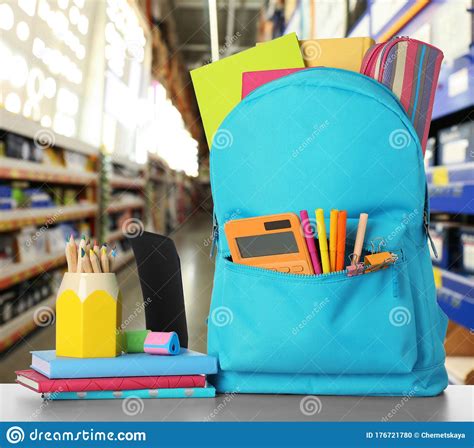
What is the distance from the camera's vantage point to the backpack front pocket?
0.87 metres

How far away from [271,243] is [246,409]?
0.22 meters

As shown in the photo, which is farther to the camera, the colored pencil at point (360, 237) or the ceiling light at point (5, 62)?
the ceiling light at point (5, 62)

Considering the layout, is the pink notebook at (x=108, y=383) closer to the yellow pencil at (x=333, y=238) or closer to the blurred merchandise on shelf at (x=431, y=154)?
the yellow pencil at (x=333, y=238)

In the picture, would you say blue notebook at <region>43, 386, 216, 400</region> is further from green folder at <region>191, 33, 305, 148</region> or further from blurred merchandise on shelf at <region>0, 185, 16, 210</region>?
blurred merchandise on shelf at <region>0, 185, 16, 210</region>

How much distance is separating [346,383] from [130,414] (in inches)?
11.6

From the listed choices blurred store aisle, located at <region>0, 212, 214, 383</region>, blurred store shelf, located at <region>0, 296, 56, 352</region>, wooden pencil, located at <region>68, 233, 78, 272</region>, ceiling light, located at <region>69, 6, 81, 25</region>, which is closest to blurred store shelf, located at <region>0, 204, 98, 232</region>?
blurred store shelf, located at <region>0, 296, 56, 352</region>

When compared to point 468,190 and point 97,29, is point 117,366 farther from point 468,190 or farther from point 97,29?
point 97,29

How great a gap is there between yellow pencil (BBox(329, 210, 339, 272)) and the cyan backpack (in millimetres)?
24

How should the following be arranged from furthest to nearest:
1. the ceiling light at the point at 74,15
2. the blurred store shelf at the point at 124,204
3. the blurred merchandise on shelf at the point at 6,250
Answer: the blurred store shelf at the point at 124,204, the ceiling light at the point at 74,15, the blurred merchandise on shelf at the point at 6,250

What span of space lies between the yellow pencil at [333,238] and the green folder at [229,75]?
0.83 feet

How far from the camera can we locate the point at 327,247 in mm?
890

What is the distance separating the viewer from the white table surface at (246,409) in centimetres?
80

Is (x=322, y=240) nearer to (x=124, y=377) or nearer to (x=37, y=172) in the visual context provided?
(x=124, y=377)

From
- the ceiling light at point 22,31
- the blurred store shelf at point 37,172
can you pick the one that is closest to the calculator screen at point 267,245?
the blurred store shelf at point 37,172
